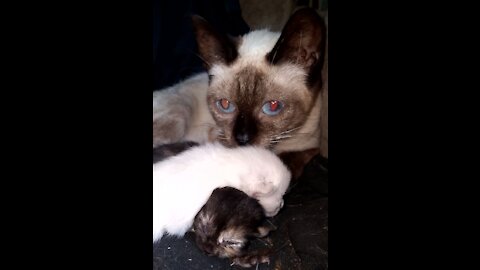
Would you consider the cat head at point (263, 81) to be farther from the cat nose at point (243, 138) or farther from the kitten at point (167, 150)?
the kitten at point (167, 150)

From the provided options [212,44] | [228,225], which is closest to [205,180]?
[228,225]

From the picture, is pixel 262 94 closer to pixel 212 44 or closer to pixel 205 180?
pixel 212 44

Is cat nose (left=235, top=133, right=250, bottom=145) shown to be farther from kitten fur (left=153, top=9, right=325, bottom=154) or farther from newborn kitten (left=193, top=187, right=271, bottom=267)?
newborn kitten (left=193, top=187, right=271, bottom=267)

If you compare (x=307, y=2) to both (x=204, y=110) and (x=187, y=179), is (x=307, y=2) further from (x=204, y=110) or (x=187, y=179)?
(x=187, y=179)

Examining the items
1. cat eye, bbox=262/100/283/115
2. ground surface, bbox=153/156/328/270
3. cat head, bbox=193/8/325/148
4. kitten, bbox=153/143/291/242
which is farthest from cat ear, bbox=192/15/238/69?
ground surface, bbox=153/156/328/270
